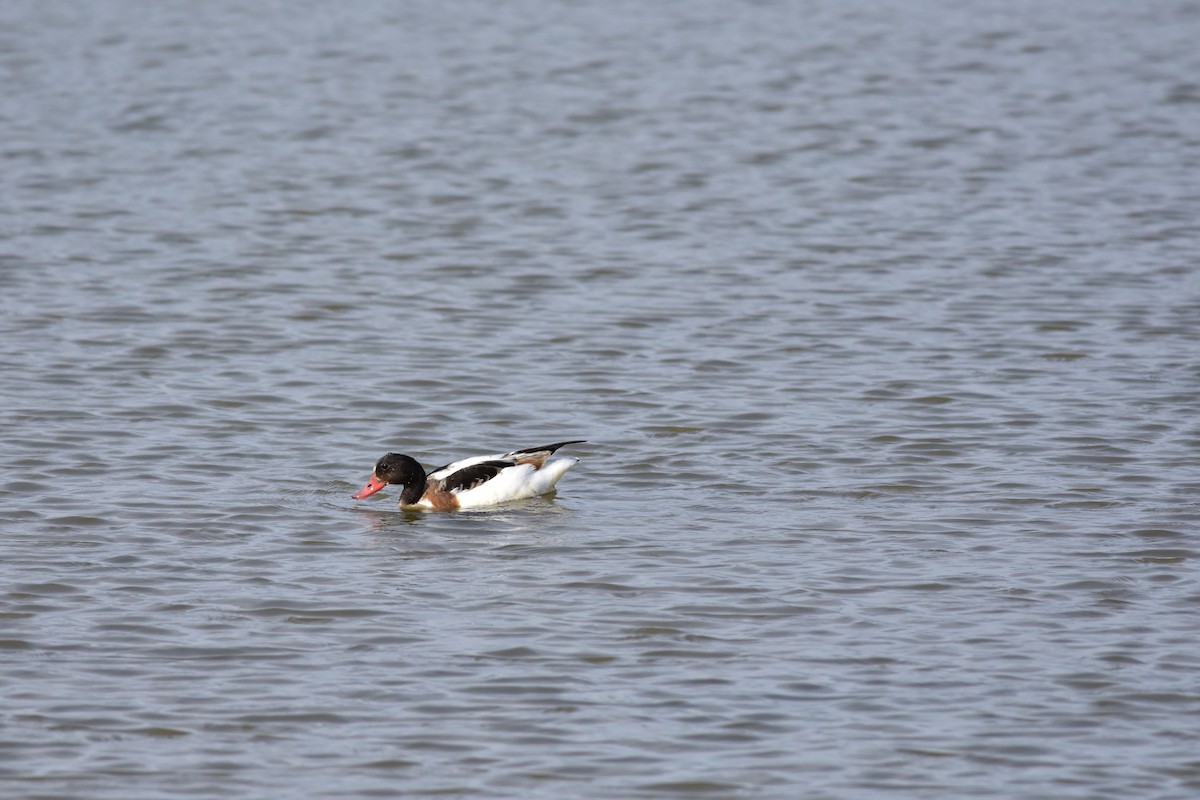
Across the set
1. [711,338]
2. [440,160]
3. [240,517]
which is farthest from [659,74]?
[240,517]

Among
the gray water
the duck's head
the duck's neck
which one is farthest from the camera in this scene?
the duck's neck

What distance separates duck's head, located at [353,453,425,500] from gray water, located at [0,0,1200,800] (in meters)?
0.17

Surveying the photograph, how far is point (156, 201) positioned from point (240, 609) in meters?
12.6

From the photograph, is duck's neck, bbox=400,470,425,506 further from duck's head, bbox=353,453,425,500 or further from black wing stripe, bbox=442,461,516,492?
black wing stripe, bbox=442,461,516,492

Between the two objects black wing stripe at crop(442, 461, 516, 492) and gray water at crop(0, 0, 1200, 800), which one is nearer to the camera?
gray water at crop(0, 0, 1200, 800)

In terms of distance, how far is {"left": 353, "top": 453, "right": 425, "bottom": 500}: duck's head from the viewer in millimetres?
11875

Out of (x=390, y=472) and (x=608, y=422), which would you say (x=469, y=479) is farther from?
(x=608, y=422)

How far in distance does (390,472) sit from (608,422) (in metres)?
2.41

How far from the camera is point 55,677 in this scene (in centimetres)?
868

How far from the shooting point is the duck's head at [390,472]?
39.0 ft

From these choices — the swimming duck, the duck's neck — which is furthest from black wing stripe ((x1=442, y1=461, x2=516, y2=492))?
the duck's neck

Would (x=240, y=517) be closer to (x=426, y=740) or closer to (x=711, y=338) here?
(x=426, y=740)

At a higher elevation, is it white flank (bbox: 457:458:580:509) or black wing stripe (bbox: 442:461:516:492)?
black wing stripe (bbox: 442:461:516:492)

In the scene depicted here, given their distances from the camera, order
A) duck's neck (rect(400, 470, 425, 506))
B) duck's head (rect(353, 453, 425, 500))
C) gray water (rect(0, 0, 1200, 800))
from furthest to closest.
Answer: duck's neck (rect(400, 470, 425, 506)) < duck's head (rect(353, 453, 425, 500)) < gray water (rect(0, 0, 1200, 800))
